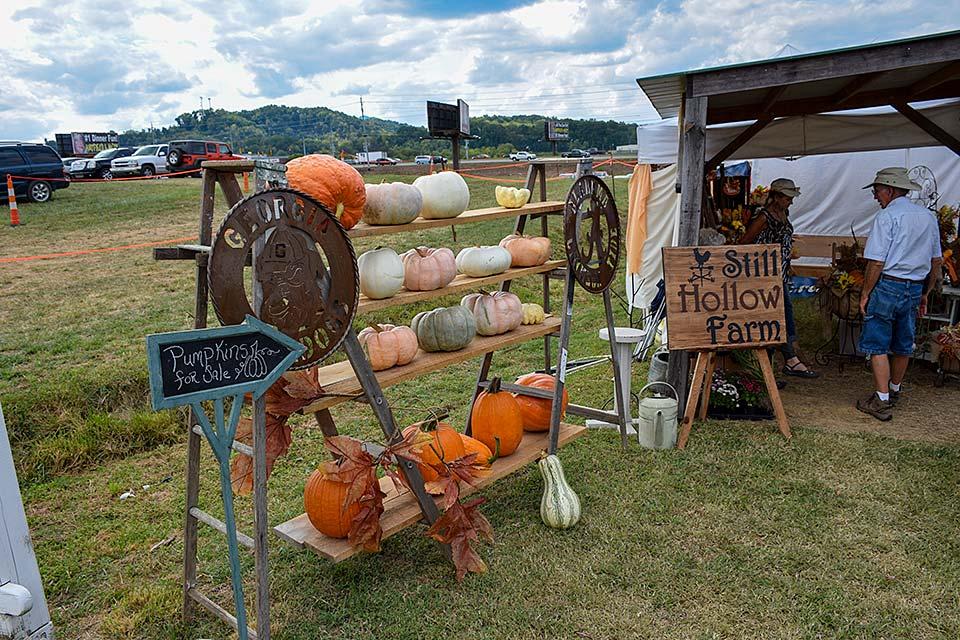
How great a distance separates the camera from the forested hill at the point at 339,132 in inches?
1940

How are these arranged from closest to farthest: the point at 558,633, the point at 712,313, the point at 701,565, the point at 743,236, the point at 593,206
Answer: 1. the point at 558,633
2. the point at 701,565
3. the point at 593,206
4. the point at 712,313
5. the point at 743,236

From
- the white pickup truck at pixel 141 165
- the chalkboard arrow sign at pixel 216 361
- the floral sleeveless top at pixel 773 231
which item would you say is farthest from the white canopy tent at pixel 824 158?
the white pickup truck at pixel 141 165

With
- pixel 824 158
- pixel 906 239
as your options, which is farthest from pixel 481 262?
pixel 824 158

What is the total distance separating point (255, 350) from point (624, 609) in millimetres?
2016

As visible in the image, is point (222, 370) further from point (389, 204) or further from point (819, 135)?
point (819, 135)

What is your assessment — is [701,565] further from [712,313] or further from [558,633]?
[712,313]

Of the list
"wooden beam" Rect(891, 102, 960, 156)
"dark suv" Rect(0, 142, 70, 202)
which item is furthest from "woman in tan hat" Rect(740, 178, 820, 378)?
"dark suv" Rect(0, 142, 70, 202)

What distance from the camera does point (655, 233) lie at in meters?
8.83

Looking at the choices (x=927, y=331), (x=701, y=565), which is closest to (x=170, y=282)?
(x=701, y=565)

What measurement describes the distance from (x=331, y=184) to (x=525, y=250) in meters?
1.70

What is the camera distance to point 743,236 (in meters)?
6.72

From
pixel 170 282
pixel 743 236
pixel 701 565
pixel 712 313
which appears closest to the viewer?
pixel 701 565

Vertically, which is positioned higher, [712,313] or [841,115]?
[841,115]

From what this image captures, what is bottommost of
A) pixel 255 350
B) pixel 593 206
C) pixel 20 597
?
pixel 20 597
